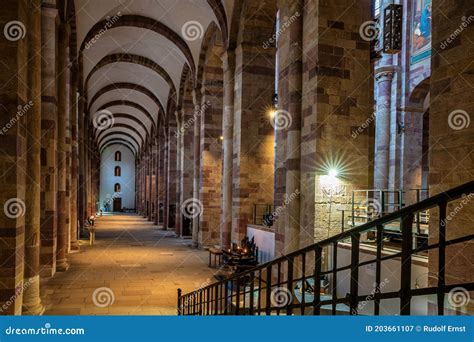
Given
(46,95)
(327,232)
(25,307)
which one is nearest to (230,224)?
(327,232)

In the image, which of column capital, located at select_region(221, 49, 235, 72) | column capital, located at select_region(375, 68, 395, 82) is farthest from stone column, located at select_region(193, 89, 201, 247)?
column capital, located at select_region(375, 68, 395, 82)

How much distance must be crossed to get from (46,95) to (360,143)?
25.4 ft

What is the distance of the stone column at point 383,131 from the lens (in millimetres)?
15703

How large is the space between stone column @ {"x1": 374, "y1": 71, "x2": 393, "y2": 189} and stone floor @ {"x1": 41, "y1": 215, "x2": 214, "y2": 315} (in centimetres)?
742

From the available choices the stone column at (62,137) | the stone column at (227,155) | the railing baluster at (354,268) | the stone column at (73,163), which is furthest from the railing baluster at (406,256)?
the stone column at (73,163)

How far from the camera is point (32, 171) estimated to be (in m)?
6.96

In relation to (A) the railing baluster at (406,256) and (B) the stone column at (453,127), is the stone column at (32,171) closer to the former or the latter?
(B) the stone column at (453,127)

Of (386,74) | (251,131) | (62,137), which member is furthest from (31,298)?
(386,74)

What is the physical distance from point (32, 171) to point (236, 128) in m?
7.68

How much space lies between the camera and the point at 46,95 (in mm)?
10305

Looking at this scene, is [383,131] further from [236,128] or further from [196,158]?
[196,158]

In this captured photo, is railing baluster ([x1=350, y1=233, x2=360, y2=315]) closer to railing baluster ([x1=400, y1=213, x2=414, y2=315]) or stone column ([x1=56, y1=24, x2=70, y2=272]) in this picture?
railing baluster ([x1=400, y1=213, x2=414, y2=315])

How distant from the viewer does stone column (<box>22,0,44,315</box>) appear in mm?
6840

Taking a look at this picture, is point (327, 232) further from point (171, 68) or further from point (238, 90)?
point (171, 68)
